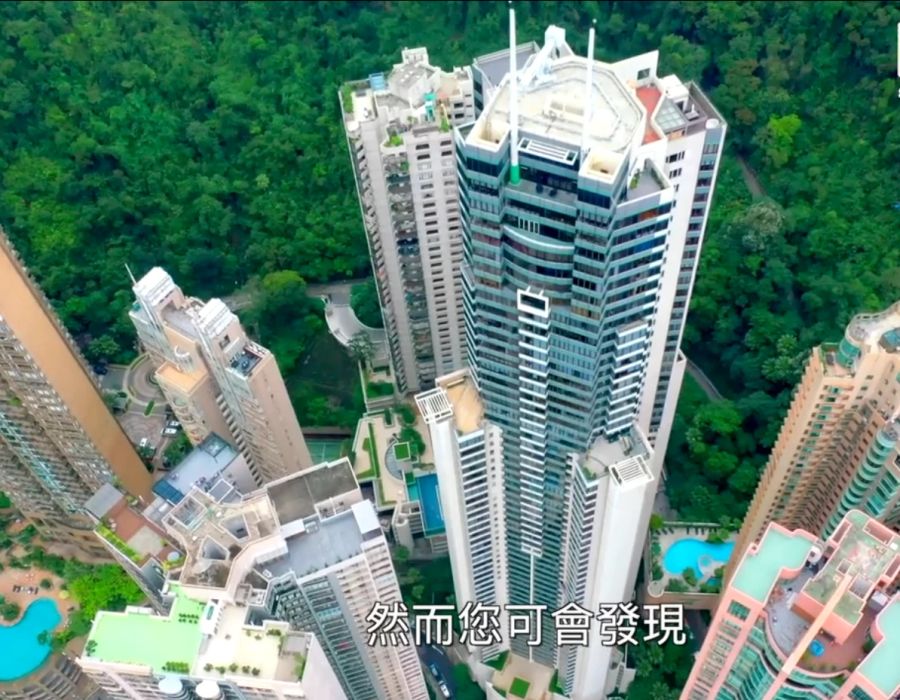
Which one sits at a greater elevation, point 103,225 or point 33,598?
point 103,225

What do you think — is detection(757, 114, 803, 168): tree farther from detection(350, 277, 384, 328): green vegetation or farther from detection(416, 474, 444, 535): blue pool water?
detection(416, 474, 444, 535): blue pool water

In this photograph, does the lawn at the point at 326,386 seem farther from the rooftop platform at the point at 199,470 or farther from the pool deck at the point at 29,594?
the pool deck at the point at 29,594

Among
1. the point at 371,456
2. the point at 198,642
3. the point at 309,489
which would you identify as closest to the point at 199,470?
the point at 309,489

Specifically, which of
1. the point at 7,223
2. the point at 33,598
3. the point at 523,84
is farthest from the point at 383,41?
the point at 523,84

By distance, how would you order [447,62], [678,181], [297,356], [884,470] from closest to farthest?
[678,181] < [884,470] < [297,356] < [447,62]

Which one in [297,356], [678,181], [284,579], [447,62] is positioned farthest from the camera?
[447,62]

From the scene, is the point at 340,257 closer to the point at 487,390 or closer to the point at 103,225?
the point at 103,225
